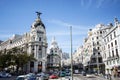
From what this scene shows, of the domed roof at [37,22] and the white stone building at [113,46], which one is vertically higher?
Result: the domed roof at [37,22]

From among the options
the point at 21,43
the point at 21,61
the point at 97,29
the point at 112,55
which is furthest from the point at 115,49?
the point at 21,43

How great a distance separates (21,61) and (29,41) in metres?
22.4

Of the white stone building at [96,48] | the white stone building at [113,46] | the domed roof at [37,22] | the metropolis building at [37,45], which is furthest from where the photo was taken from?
the domed roof at [37,22]

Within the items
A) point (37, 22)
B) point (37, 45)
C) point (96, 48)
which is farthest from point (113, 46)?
point (37, 22)

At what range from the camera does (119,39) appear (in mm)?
50656

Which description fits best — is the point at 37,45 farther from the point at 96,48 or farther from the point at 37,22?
the point at 96,48

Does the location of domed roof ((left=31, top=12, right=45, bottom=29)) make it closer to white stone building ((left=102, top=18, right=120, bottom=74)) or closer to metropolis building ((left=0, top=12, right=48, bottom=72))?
metropolis building ((left=0, top=12, right=48, bottom=72))

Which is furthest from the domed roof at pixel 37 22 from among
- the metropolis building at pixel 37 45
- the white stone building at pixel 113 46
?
the white stone building at pixel 113 46

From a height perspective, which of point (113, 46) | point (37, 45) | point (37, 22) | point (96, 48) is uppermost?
point (37, 22)

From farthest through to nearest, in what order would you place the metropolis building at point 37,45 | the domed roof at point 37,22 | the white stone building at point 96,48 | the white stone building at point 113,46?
1. the domed roof at point 37,22
2. the metropolis building at point 37,45
3. the white stone building at point 96,48
4. the white stone building at point 113,46

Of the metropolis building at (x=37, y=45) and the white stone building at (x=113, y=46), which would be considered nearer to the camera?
the white stone building at (x=113, y=46)

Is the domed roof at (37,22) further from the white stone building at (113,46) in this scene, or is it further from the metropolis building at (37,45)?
the white stone building at (113,46)

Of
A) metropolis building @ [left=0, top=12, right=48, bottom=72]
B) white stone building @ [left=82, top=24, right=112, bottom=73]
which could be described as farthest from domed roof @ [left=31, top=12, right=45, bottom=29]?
white stone building @ [left=82, top=24, right=112, bottom=73]

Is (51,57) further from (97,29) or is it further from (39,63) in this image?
(97,29)
